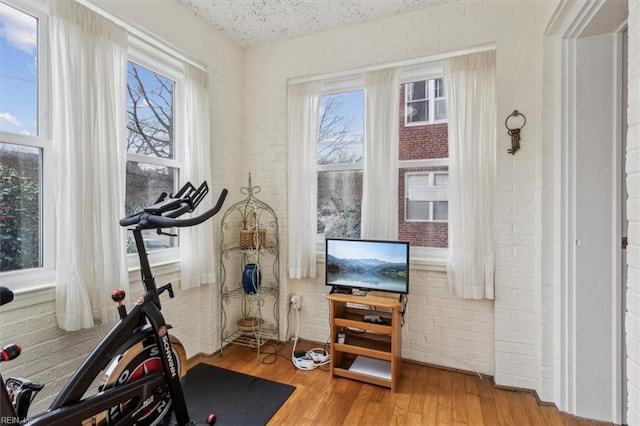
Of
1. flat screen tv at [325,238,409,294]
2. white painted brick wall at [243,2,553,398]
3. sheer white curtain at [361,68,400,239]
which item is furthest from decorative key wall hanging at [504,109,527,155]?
flat screen tv at [325,238,409,294]

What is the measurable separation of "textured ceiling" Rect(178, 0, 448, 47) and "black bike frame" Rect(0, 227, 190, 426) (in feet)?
6.02

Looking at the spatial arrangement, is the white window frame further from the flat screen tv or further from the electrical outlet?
the flat screen tv

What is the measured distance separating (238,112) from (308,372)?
2.33 meters

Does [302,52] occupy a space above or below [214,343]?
above

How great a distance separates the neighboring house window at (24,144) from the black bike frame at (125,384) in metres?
0.62

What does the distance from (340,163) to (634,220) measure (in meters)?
1.96

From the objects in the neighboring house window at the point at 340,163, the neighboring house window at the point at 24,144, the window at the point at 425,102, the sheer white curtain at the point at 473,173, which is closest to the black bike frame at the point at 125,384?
the neighboring house window at the point at 24,144

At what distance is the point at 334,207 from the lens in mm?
2771

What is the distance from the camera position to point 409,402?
1.97m

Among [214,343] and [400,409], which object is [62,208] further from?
[400,409]

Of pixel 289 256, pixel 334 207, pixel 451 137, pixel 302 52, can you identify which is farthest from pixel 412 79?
pixel 289 256

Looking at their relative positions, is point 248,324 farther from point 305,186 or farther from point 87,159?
point 87,159

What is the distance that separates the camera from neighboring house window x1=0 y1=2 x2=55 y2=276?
1.53 metres

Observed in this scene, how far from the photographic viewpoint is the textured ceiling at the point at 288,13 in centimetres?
229
